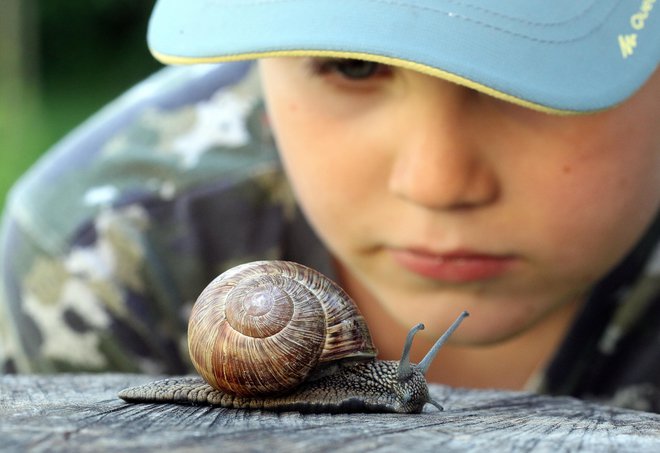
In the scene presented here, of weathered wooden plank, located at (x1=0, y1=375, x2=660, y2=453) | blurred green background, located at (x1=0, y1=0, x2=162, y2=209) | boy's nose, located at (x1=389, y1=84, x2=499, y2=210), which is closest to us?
weathered wooden plank, located at (x1=0, y1=375, x2=660, y2=453)

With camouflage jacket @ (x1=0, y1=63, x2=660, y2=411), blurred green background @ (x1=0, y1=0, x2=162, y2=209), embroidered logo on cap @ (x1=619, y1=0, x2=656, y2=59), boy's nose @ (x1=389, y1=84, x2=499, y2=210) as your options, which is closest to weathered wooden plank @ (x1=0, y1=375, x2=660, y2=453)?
boy's nose @ (x1=389, y1=84, x2=499, y2=210)

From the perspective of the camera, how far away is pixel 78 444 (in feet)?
2.15

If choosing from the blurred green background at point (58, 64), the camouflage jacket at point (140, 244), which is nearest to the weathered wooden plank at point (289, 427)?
the camouflage jacket at point (140, 244)

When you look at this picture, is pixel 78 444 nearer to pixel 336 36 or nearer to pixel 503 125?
pixel 336 36

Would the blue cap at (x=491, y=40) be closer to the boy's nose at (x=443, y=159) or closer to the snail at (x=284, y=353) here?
the boy's nose at (x=443, y=159)

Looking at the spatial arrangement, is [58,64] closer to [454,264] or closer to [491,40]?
[454,264]

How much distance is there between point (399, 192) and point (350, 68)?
0.19m

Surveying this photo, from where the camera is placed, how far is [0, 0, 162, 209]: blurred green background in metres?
5.62

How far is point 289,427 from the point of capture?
77cm

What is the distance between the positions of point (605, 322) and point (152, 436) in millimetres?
1291

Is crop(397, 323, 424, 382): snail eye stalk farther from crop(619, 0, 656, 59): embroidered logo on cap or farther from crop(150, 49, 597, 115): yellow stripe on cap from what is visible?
crop(619, 0, 656, 59): embroidered logo on cap

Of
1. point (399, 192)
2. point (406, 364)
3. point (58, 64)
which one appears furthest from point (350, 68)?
point (58, 64)

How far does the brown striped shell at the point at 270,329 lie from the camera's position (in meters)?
0.95

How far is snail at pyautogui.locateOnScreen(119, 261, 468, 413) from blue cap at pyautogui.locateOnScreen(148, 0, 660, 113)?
28 cm
